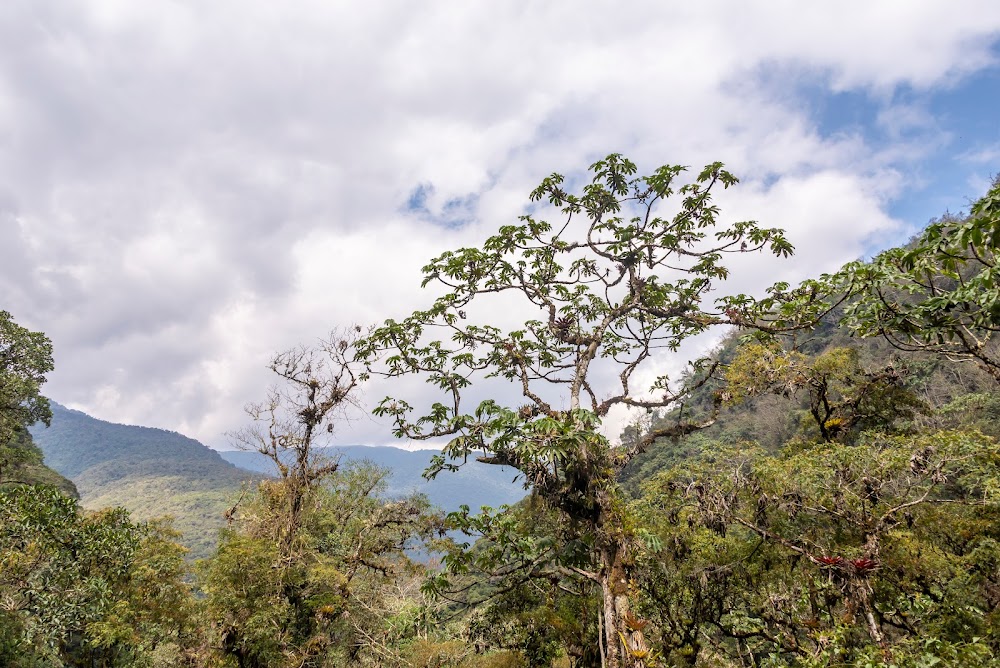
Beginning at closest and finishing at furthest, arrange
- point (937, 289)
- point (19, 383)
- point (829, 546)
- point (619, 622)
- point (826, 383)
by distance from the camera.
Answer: point (937, 289), point (619, 622), point (829, 546), point (826, 383), point (19, 383)

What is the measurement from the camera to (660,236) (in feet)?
26.1

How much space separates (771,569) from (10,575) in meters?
15.9

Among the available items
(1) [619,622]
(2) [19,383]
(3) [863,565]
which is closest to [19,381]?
(2) [19,383]

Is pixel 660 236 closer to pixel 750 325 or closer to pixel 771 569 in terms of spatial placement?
pixel 750 325

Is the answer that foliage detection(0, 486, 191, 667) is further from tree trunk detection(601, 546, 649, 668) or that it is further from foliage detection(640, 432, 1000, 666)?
foliage detection(640, 432, 1000, 666)

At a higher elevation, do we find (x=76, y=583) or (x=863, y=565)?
(x=863, y=565)

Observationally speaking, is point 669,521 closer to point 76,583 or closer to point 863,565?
point 863,565

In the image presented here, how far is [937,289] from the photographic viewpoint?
5332mm

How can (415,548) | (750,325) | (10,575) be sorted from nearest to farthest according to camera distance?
(750,325) < (10,575) < (415,548)

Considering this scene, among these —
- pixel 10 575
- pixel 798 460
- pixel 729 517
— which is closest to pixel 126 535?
pixel 10 575

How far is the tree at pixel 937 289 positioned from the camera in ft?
12.6

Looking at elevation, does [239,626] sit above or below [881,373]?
below

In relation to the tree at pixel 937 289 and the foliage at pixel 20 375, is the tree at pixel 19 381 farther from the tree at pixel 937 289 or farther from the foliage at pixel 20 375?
the tree at pixel 937 289

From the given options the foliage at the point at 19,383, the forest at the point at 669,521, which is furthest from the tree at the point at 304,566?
the foliage at the point at 19,383
